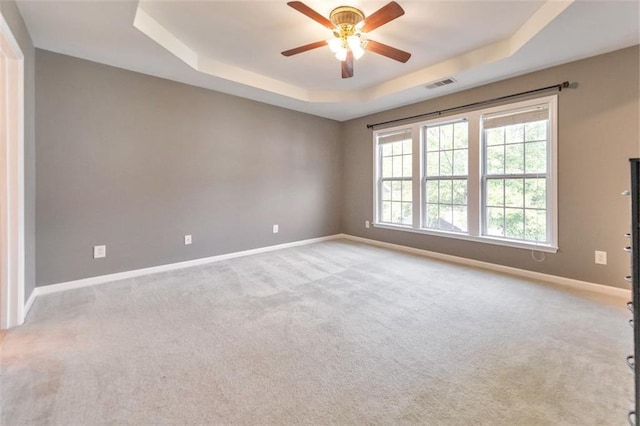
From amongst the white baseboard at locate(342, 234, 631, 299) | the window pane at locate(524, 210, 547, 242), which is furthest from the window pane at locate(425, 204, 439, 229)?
the window pane at locate(524, 210, 547, 242)

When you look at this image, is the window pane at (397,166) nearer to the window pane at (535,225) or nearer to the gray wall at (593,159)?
the gray wall at (593,159)

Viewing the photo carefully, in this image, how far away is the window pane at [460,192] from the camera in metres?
4.07

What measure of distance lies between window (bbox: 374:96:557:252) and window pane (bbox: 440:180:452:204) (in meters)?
0.01

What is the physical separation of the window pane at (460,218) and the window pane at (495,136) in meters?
0.94

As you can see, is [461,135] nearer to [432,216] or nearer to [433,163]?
[433,163]

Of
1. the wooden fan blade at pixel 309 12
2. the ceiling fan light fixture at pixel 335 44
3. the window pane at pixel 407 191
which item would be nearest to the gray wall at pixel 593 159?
the window pane at pixel 407 191

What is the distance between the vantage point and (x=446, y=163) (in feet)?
14.0

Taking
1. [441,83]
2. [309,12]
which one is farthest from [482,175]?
[309,12]

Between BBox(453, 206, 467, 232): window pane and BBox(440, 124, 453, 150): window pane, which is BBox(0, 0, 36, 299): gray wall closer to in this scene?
BBox(440, 124, 453, 150): window pane

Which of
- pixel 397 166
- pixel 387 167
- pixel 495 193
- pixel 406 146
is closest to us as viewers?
pixel 495 193

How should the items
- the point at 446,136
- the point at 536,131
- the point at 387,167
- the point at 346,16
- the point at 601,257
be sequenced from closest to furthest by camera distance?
the point at 346,16 → the point at 601,257 → the point at 536,131 → the point at 446,136 → the point at 387,167

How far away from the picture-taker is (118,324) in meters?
2.23

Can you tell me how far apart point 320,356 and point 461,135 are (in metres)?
3.64

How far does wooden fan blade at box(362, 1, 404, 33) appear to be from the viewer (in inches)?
80.0
